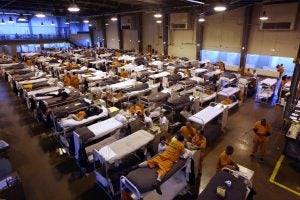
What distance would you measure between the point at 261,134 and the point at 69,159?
262 inches

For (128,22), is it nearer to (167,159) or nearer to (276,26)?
(276,26)

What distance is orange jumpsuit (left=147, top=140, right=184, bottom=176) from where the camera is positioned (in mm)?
4660

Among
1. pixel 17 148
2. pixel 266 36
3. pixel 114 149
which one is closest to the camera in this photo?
pixel 114 149

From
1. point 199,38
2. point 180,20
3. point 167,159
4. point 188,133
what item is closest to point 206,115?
point 188,133

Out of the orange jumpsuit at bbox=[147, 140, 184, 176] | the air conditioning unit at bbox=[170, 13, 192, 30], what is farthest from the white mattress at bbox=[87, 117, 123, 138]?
the air conditioning unit at bbox=[170, 13, 192, 30]

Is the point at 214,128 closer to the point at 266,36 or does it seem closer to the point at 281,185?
the point at 281,185

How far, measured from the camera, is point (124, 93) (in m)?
11.2

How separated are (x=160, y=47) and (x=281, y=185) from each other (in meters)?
22.4

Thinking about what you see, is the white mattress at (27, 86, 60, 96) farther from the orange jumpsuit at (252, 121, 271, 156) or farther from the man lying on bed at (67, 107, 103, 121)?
the orange jumpsuit at (252, 121, 271, 156)

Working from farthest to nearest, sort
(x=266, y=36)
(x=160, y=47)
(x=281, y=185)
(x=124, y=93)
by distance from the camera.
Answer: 1. (x=160, y=47)
2. (x=266, y=36)
3. (x=124, y=93)
4. (x=281, y=185)

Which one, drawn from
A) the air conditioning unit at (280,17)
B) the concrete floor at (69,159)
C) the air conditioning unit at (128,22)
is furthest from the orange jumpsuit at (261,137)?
the air conditioning unit at (128,22)

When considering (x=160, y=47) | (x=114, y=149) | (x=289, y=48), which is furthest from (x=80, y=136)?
(x=160, y=47)

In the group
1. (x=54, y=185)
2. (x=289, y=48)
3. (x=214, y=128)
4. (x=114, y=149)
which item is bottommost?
(x=54, y=185)

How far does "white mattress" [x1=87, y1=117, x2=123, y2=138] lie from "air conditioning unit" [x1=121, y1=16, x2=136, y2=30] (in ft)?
76.9
